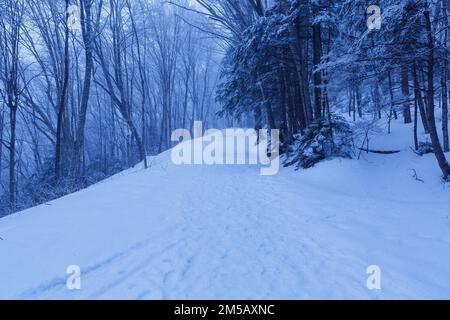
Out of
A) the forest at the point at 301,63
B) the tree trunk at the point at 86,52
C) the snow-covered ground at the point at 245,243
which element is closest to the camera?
the snow-covered ground at the point at 245,243

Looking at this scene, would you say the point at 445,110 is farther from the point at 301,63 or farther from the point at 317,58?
the point at 301,63

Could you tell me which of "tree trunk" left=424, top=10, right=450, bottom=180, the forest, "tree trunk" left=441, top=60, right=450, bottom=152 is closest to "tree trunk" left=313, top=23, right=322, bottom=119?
the forest

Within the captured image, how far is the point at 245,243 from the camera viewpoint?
3.82 metres

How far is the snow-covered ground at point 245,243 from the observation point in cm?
277

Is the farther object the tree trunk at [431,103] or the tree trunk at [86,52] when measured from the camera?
the tree trunk at [86,52]

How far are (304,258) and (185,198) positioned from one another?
384 centimetres

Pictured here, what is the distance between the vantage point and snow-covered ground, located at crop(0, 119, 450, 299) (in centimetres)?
277

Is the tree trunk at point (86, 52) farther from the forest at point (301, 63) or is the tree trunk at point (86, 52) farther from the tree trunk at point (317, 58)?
the tree trunk at point (317, 58)

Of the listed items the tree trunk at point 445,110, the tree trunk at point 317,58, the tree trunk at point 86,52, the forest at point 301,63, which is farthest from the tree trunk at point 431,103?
the tree trunk at point 86,52

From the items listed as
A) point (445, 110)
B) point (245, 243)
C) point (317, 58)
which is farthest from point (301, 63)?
point (245, 243)

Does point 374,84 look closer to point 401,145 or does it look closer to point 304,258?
point 401,145
